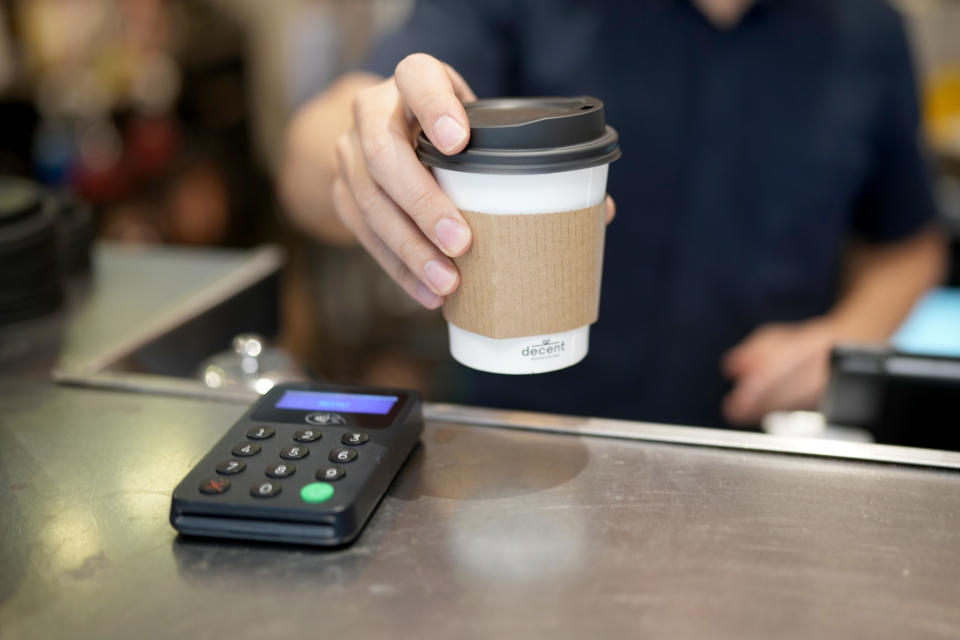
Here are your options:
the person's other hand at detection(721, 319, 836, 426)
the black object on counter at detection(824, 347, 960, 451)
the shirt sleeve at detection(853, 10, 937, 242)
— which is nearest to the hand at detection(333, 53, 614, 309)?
the black object on counter at detection(824, 347, 960, 451)

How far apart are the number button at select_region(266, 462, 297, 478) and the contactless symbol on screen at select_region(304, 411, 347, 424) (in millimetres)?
59

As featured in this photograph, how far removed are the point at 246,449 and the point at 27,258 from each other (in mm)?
491

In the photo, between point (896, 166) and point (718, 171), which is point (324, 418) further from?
point (896, 166)

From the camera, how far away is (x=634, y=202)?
1.30 m

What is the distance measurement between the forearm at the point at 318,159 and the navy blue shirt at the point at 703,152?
20cm

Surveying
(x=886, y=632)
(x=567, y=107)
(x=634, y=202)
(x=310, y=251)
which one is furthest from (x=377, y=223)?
(x=310, y=251)

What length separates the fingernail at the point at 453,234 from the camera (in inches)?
22.1

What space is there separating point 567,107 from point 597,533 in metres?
0.29

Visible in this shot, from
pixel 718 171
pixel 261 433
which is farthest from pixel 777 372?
pixel 261 433

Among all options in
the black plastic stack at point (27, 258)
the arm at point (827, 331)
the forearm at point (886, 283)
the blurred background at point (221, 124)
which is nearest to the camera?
the black plastic stack at point (27, 258)

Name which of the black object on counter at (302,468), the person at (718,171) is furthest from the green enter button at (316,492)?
the person at (718,171)

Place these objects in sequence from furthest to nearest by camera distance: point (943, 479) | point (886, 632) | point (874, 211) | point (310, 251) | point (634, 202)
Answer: point (310, 251), point (874, 211), point (634, 202), point (943, 479), point (886, 632)

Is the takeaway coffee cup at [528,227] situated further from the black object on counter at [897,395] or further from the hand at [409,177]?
the black object on counter at [897,395]

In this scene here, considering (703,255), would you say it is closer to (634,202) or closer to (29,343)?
(634,202)
